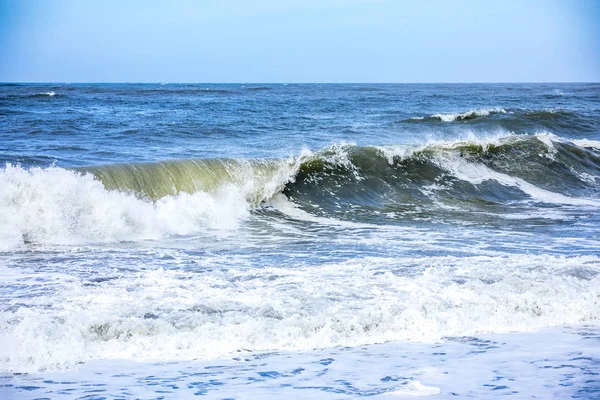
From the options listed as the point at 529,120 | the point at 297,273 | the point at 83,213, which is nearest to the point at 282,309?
the point at 297,273

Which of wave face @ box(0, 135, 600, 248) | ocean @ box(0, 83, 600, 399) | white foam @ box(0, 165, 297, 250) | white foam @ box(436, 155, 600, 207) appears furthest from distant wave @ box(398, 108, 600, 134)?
white foam @ box(0, 165, 297, 250)

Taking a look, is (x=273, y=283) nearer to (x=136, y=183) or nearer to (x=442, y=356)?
(x=442, y=356)

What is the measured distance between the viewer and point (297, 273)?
6.71m

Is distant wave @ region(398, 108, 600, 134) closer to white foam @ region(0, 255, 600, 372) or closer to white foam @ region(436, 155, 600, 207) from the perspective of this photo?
white foam @ region(436, 155, 600, 207)

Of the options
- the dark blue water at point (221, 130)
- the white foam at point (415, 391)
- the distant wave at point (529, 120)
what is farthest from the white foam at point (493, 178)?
the distant wave at point (529, 120)

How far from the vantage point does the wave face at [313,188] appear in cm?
895

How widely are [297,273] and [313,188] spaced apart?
20.3ft

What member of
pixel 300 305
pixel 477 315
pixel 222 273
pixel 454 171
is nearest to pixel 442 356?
pixel 477 315

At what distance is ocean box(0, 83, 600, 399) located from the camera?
Result: 4160mm

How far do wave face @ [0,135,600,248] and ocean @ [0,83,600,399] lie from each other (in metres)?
0.04

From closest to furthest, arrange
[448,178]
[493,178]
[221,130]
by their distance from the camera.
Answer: [448,178] < [493,178] < [221,130]

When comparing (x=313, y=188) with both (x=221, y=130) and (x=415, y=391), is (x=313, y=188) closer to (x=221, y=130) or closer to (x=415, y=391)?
(x=221, y=130)

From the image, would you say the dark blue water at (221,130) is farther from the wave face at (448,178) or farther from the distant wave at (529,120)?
the wave face at (448,178)

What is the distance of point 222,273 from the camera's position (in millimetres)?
6727
